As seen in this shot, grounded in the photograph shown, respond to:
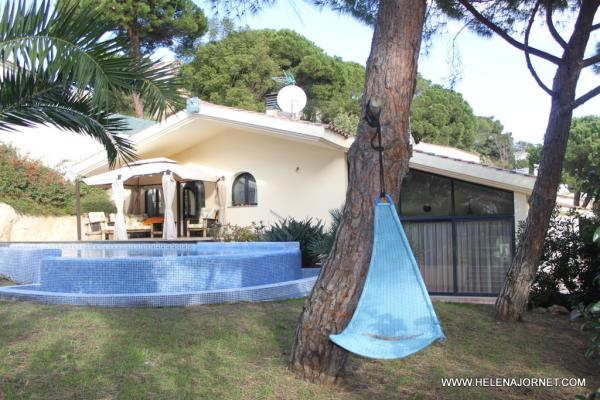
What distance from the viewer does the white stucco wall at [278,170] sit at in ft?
48.2

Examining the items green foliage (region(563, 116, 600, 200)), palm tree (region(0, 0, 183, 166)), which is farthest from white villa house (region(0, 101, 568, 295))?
green foliage (region(563, 116, 600, 200))

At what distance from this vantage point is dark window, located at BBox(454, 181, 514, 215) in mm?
11930

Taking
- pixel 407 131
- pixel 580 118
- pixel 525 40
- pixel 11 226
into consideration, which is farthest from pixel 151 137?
pixel 580 118

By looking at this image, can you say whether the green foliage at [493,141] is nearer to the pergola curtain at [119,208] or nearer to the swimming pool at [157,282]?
the pergola curtain at [119,208]

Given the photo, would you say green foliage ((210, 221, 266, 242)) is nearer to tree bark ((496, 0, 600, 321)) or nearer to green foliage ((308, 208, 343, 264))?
green foliage ((308, 208, 343, 264))

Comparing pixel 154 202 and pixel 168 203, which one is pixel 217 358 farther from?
pixel 154 202

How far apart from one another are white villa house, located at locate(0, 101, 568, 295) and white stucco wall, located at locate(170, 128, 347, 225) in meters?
0.03

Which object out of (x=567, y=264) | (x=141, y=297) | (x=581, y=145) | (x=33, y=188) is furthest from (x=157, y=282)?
(x=581, y=145)

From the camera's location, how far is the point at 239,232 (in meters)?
15.1

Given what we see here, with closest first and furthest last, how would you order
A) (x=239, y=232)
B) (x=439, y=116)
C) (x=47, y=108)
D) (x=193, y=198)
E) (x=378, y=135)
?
(x=378, y=135) < (x=47, y=108) < (x=239, y=232) < (x=193, y=198) < (x=439, y=116)

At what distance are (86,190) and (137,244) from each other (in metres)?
7.73

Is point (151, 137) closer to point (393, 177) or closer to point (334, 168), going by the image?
point (334, 168)

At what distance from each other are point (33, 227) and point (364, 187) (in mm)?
16883

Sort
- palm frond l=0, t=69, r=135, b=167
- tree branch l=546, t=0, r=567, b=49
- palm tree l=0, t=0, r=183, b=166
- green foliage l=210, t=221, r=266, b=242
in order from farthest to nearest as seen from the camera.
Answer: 1. green foliage l=210, t=221, r=266, b=242
2. tree branch l=546, t=0, r=567, b=49
3. palm frond l=0, t=69, r=135, b=167
4. palm tree l=0, t=0, r=183, b=166
